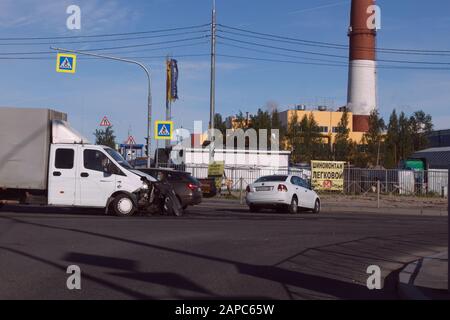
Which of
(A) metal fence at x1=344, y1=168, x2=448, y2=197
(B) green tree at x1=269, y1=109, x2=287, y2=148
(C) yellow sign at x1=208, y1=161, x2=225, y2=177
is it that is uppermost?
(B) green tree at x1=269, y1=109, x2=287, y2=148

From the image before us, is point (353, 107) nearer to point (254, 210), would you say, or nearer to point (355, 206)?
point (355, 206)

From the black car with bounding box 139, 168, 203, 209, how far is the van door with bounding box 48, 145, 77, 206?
3893 mm

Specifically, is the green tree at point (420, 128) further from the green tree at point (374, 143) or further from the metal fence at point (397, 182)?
the metal fence at point (397, 182)

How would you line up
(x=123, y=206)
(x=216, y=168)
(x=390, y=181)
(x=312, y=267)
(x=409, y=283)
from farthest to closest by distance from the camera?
1. (x=390, y=181)
2. (x=216, y=168)
3. (x=123, y=206)
4. (x=312, y=267)
5. (x=409, y=283)

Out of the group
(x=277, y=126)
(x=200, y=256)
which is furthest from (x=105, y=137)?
(x=200, y=256)

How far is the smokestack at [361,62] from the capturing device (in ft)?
198

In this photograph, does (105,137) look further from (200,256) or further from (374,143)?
(200,256)

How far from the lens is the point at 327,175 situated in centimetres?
3812

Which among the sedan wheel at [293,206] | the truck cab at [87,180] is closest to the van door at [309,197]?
the sedan wheel at [293,206]

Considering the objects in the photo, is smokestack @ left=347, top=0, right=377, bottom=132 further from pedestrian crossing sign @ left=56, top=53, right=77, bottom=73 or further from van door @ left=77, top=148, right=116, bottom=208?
van door @ left=77, top=148, right=116, bottom=208

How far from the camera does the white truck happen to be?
19.6 m

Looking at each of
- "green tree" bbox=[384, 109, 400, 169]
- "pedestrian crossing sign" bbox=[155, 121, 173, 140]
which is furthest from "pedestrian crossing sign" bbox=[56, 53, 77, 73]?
"green tree" bbox=[384, 109, 400, 169]

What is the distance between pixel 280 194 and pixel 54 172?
8314mm
